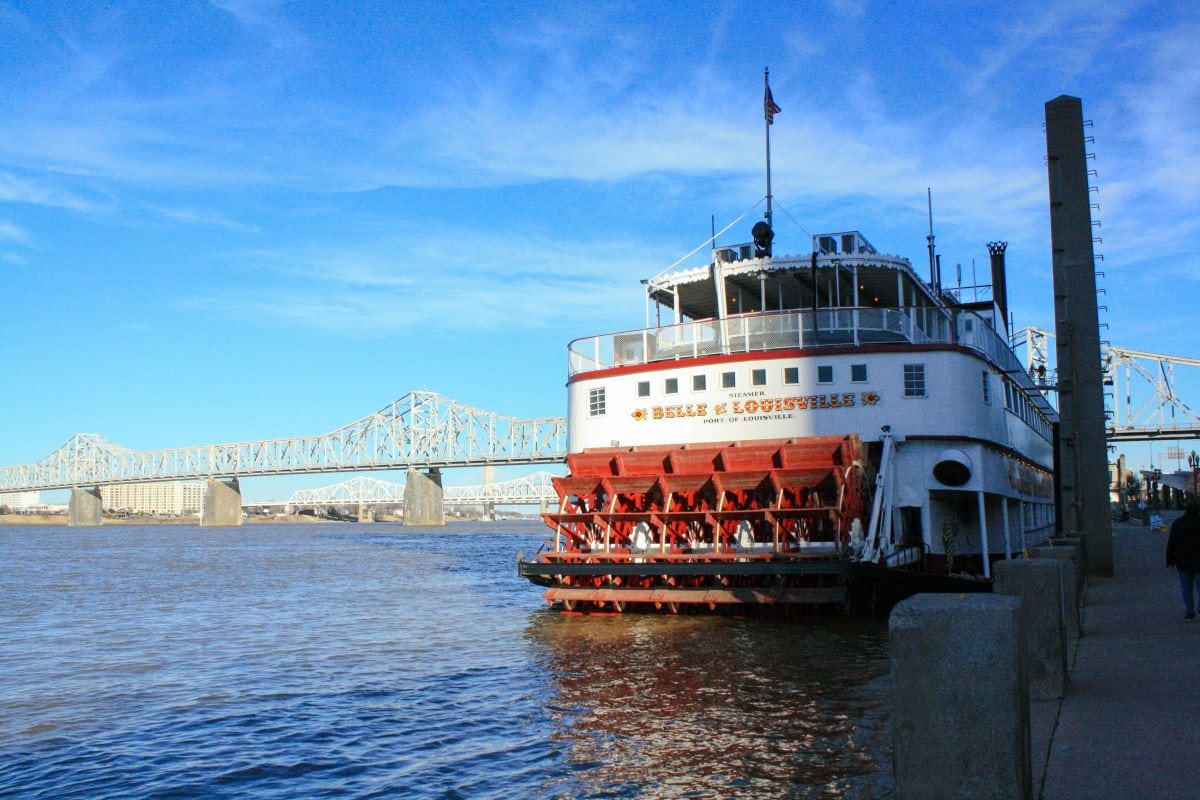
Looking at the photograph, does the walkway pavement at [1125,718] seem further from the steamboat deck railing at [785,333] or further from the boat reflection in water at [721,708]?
the steamboat deck railing at [785,333]

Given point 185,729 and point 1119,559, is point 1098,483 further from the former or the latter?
point 185,729

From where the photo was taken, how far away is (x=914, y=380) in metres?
15.6

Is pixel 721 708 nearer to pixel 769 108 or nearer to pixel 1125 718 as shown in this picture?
pixel 1125 718

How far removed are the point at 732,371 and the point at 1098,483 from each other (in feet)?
19.1

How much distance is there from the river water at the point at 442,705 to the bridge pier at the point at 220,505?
102556mm

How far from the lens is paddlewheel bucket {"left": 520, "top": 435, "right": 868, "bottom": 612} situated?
13633 mm

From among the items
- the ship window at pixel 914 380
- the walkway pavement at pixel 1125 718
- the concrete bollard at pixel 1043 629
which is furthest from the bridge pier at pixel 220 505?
the concrete bollard at pixel 1043 629

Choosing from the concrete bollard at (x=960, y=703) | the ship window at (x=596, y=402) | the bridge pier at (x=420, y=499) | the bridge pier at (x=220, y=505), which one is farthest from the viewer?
the bridge pier at (x=220, y=505)

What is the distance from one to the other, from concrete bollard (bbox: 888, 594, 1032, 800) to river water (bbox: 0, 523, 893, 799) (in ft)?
9.15

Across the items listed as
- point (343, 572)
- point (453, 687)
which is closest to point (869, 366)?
point (453, 687)

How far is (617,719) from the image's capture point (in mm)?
8922

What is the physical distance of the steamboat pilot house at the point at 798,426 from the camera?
1526cm

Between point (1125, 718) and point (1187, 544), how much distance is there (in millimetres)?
4610

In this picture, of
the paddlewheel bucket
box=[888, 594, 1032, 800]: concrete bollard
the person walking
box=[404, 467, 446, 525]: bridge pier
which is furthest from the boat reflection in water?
box=[404, 467, 446, 525]: bridge pier
